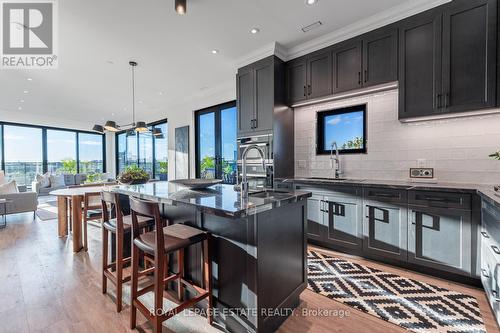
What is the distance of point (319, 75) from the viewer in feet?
10.9

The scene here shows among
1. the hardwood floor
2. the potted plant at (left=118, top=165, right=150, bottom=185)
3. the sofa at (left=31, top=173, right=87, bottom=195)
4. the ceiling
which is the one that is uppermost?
the ceiling

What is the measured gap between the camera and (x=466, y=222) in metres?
2.10

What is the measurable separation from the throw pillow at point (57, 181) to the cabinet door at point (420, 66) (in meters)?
10.4

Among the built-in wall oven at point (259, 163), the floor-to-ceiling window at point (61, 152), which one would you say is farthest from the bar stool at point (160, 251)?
the floor-to-ceiling window at point (61, 152)

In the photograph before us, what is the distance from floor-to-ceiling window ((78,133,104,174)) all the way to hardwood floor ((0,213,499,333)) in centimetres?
783

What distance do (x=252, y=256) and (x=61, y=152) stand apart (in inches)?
423

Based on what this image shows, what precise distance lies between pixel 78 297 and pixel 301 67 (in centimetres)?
388

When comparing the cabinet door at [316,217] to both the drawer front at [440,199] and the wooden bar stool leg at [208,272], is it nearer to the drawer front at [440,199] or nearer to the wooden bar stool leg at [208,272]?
the drawer front at [440,199]

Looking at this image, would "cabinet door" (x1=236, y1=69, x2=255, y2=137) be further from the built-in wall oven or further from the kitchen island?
the kitchen island

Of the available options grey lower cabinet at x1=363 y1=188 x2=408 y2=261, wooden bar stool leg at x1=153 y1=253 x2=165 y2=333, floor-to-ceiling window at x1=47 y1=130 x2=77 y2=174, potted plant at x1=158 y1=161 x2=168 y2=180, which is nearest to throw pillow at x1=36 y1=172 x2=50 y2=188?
floor-to-ceiling window at x1=47 y1=130 x2=77 y2=174

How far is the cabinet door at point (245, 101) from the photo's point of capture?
12.4 ft

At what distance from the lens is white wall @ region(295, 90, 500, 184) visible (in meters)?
2.46

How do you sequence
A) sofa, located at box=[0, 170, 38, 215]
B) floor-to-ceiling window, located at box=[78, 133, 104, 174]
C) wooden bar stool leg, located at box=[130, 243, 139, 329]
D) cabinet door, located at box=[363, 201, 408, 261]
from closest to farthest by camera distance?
→ wooden bar stool leg, located at box=[130, 243, 139, 329], cabinet door, located at box=[363, 201, 408, 261], sofa, located at box=[0, 170, 38, 215], floor-to-ceiling window, located at box=[78, 133, 104, 174]

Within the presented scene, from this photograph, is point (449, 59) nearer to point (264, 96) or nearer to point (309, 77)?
point (309, 77)
